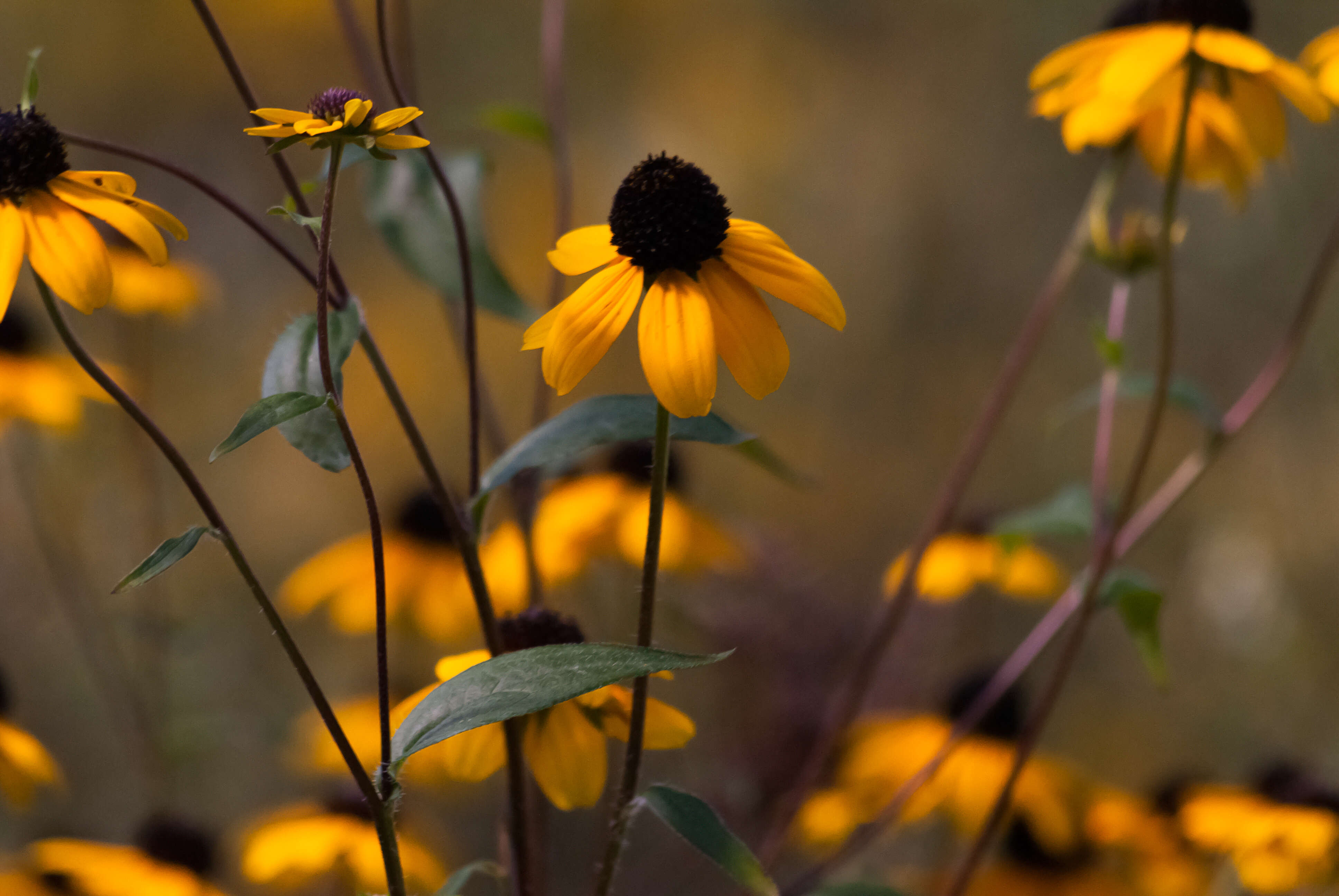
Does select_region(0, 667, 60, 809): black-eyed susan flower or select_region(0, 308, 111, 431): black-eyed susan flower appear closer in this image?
select_region(0, 667, 60, 809): black-eyed susan flower

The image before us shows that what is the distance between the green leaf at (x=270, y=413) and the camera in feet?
0.75

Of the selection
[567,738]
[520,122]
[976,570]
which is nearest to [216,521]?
[567,738]

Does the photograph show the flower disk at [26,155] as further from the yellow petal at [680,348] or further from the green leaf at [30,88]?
the yellow petal at [680,348]

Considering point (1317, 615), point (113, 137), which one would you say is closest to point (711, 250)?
point (1317, 615)

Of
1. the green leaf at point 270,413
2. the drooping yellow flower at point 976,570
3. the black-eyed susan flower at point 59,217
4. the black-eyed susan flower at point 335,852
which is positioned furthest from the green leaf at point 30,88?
the drooping yellow flower at point 976,570

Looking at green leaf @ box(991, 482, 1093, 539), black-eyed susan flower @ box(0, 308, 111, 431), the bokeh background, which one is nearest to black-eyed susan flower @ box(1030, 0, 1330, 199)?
green leaf @ box(991, 482, 1093, 539)

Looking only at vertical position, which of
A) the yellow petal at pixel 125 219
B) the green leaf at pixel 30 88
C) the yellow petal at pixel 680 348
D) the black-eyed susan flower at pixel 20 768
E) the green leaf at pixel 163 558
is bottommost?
the black-eyed susan flower at pixel 20 768

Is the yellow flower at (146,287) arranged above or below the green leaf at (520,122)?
below

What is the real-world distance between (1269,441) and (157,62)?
4.64ft

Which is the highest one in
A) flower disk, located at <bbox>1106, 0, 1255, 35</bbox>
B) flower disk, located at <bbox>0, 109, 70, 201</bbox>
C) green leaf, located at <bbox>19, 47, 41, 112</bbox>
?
flower disk, located at <bbox>1106, 0, 1255, 35</bbox>

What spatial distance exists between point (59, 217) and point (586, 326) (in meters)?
0.14

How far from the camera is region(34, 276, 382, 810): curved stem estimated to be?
0.25 meters

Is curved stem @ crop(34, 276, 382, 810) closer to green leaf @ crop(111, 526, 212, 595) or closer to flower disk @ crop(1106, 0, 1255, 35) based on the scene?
green leaf @ crop(111, 526, 212, 595)

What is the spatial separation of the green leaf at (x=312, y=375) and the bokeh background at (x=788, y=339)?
74 cm
